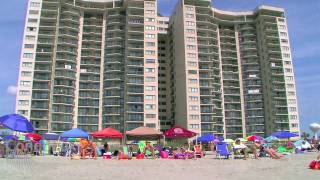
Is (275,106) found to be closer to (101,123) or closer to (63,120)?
(101,123)

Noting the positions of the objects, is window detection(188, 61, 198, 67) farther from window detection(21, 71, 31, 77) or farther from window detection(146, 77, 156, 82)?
window detection(21, 71, 31, 77)

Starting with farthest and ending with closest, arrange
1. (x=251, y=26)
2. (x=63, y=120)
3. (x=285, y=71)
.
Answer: (x=251, y=26)
(x=285, y=71)
(x=63, y=120)

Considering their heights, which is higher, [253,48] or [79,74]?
[253,48]

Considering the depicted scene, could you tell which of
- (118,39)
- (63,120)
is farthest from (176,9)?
(63,120)

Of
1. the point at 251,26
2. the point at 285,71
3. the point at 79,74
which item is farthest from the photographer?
the point at 251,26

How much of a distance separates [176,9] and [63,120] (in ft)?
154

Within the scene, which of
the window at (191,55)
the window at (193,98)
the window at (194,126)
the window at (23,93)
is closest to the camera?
the window at (23,93)

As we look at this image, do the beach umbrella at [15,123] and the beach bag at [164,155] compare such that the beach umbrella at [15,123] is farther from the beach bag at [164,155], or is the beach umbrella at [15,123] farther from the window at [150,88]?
the window at [150,88]

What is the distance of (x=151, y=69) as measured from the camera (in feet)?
300

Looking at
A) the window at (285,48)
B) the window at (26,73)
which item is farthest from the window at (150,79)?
the window at (285,48)

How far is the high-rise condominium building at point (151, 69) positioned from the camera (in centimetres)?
8819

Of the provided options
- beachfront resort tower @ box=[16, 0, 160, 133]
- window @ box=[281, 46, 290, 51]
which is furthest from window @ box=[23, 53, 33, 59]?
window @ box=[281, 46, 290, 51]

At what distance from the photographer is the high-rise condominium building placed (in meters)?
88.2

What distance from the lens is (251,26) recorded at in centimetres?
10981
